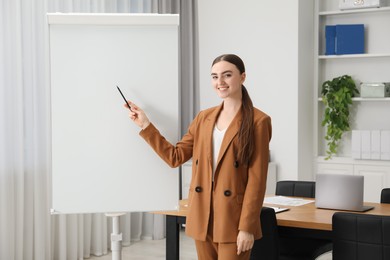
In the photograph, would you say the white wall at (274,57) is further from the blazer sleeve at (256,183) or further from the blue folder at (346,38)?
the blazer sleeve at (256,183)

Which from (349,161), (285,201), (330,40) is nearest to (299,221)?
(285,201)

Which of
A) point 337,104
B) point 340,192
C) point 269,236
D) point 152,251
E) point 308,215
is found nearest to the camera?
point 269,236

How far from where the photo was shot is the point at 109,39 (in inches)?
112

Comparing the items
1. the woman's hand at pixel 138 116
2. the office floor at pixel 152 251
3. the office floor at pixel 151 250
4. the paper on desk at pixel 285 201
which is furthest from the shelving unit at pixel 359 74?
the woman's hand at pixel 138 116

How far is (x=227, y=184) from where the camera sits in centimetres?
270

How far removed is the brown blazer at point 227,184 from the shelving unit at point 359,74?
3548 millimetres

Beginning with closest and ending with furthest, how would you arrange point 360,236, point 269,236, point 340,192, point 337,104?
1. point 360,236
2. point 269,236
3. point 340,192
4. point 337,104

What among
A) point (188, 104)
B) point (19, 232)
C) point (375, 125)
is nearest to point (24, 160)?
point (19, 232)

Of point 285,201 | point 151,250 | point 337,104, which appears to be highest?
point 337,104

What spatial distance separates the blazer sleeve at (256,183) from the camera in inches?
105

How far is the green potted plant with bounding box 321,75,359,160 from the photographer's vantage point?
6.13 m

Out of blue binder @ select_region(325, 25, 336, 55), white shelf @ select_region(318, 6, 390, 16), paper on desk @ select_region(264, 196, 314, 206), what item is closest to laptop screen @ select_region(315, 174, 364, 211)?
paper on desk @ select_region(264, 196, 314, 206)

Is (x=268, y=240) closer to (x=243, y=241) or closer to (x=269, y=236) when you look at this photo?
(x=269, y=236)

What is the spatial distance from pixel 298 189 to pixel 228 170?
70.2 inches
